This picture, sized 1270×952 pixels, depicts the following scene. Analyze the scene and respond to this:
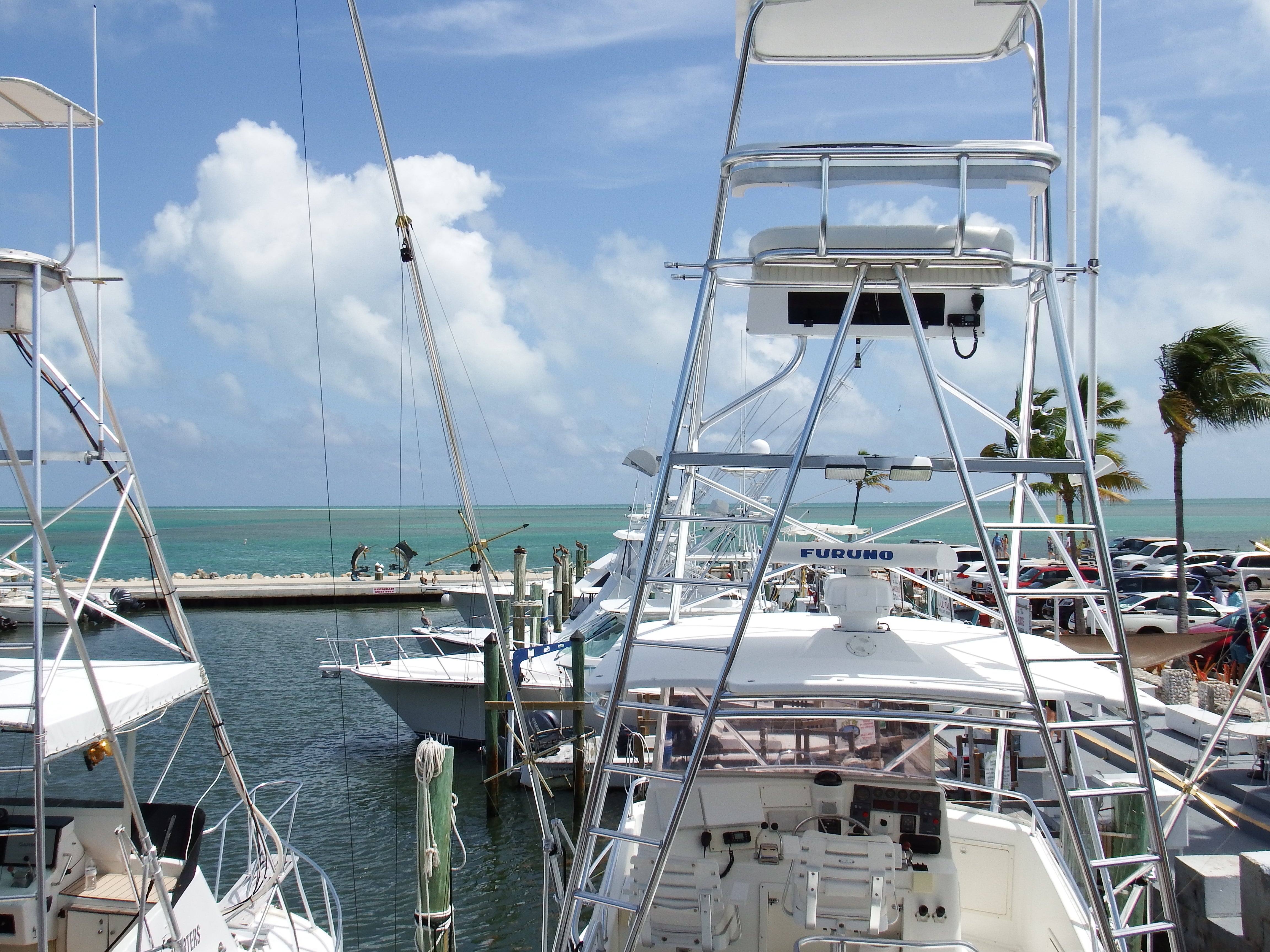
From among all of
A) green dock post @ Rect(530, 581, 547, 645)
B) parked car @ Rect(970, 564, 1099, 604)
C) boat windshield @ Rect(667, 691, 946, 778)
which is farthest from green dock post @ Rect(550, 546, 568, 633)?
boat windshield @ Rect(667, 691, 946, 778)

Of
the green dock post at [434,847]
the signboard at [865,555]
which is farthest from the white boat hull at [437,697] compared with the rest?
the signboard at [865,555]

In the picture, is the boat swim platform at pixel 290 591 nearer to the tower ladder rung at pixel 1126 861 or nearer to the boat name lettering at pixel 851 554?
the boat name lettering at pixel 851 554

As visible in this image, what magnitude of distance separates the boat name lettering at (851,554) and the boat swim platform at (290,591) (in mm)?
37708

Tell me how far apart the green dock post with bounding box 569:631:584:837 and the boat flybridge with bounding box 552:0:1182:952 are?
8717mm

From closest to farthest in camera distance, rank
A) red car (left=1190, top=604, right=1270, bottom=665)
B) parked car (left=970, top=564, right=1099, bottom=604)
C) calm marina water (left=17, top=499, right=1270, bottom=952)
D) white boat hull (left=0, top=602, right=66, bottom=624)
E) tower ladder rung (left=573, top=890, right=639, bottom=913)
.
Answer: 1. tower ladder rung (left=573, top=890, right=639, bottom=913)
2. white boat hull (left=0, top=602, right=66, bottom=624)
3. calm marina water (left=17, top=499, right=1270, bottom=952)
4. red car (left=1190, top=604, right=1270, bottom=665)
5. parked car (left=970, top=564, right=1099, bottom=604)

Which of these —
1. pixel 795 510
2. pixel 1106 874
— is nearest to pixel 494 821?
pixel 1106 874

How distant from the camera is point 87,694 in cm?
636

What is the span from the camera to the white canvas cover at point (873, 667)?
458 cm

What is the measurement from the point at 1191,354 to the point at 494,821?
55.8 ft

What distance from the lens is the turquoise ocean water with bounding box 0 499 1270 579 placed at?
74.0 metres

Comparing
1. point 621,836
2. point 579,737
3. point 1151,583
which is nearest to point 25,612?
point 579,737

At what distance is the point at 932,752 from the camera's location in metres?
6.25

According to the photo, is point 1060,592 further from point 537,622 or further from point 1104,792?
point 537,622

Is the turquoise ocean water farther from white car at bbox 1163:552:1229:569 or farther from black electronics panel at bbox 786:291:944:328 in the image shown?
black electronics panel at bbox 786:291:944:328
